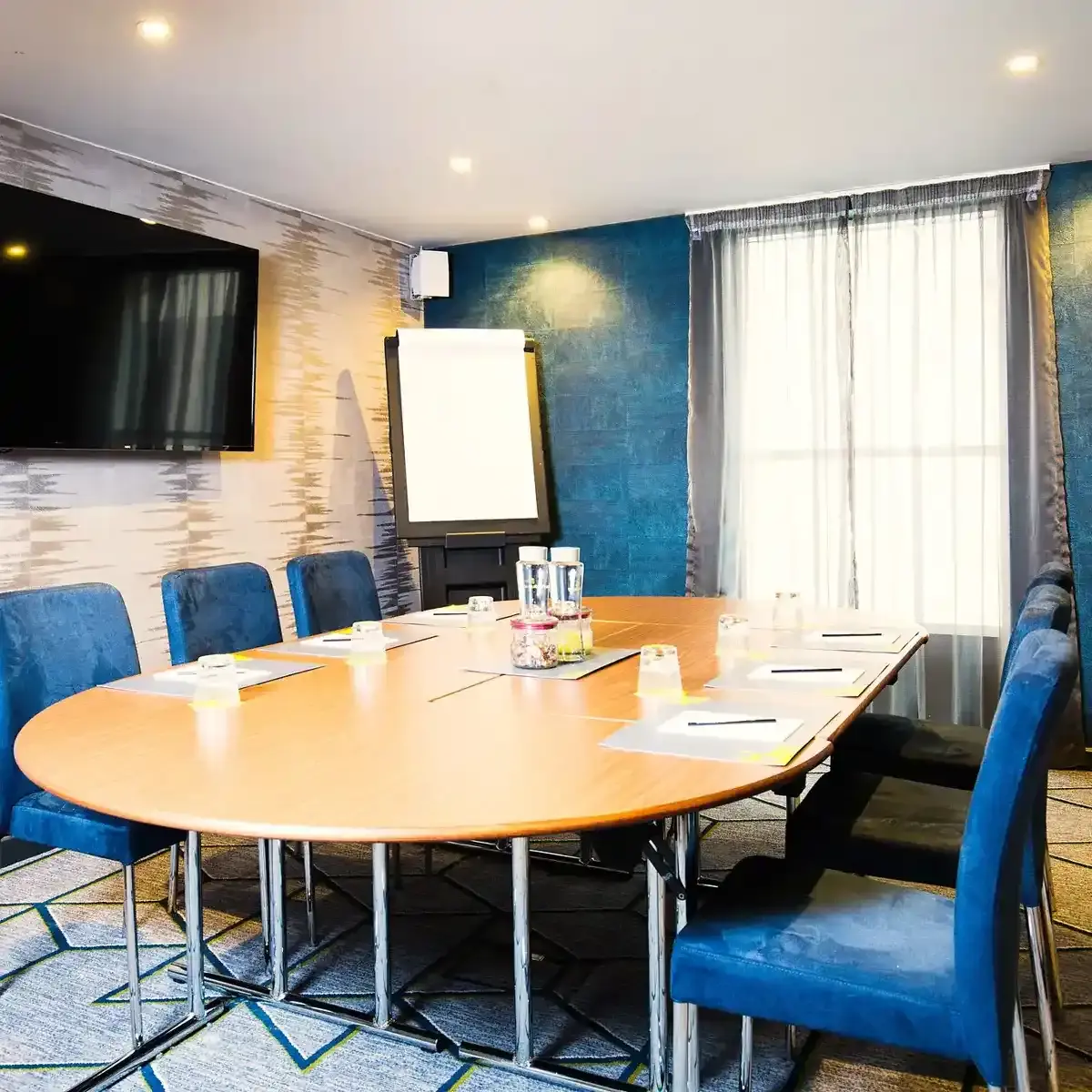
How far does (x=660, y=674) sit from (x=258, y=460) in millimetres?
3252

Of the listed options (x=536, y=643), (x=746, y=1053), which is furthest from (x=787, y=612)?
(x=746, y=1053)

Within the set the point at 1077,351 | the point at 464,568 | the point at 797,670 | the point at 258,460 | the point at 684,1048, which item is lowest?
the point at 684,1048

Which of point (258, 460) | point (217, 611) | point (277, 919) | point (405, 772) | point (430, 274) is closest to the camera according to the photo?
point (405, 772)

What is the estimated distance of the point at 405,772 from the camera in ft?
5.36

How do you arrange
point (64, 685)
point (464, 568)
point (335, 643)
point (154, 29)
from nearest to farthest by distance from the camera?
point (64, 685) < point (335, 643) < point (154, 29) < point (464, 568)

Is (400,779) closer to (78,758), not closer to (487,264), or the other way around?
(78,758)

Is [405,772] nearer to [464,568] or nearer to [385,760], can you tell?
[385,760]

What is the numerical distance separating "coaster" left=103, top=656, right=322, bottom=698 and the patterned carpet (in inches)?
29.8

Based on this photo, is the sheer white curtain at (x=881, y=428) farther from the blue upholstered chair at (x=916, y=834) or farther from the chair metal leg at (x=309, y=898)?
the chair metal leg at (x=309, y=898)

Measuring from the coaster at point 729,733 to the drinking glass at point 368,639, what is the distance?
37.7 inches

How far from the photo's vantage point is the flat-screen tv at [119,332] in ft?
12.1

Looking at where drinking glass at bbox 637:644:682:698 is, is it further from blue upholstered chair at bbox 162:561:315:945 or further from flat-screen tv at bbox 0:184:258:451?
flat-screen tv at bbox 0:184:258:451

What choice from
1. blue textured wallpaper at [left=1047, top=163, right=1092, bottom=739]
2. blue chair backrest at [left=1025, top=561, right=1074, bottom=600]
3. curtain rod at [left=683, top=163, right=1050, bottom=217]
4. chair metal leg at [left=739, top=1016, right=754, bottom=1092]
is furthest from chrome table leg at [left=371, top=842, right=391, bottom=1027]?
curtain rod at [left=683, top=163, right=1050, bottom=217]

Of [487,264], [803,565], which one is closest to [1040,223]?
[803,565]
